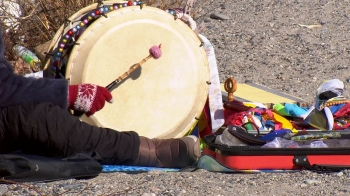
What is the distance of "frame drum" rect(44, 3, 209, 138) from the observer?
377 cm

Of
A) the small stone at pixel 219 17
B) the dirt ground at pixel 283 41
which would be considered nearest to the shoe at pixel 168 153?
the dirt ground at pixel 283 41

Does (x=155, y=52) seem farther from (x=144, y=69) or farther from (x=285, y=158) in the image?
(x=285, y=158)

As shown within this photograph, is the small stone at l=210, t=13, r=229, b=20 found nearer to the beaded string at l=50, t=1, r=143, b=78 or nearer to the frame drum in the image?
the frame drum

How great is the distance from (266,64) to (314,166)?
2.62 m

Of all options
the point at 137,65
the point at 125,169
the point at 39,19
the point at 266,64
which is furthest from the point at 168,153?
the point at 266,64

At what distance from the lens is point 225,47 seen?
20.6 ft

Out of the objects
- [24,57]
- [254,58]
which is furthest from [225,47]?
[24,57]

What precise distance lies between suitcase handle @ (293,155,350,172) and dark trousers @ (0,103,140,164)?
0.83 metres

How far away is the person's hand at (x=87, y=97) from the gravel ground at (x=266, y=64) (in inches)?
13.9

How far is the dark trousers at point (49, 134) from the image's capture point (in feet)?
10.8

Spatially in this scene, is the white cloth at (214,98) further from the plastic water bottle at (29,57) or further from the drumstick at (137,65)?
the plastic water bottle at (29,57)

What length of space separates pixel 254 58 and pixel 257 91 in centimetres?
115

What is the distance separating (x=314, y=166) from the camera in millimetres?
3357

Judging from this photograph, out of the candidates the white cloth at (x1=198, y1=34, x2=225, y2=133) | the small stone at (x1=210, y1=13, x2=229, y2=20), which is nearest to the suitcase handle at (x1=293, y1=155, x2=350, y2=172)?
the white cloth at (x1=198, y1=34, x2=225, y2=133)
